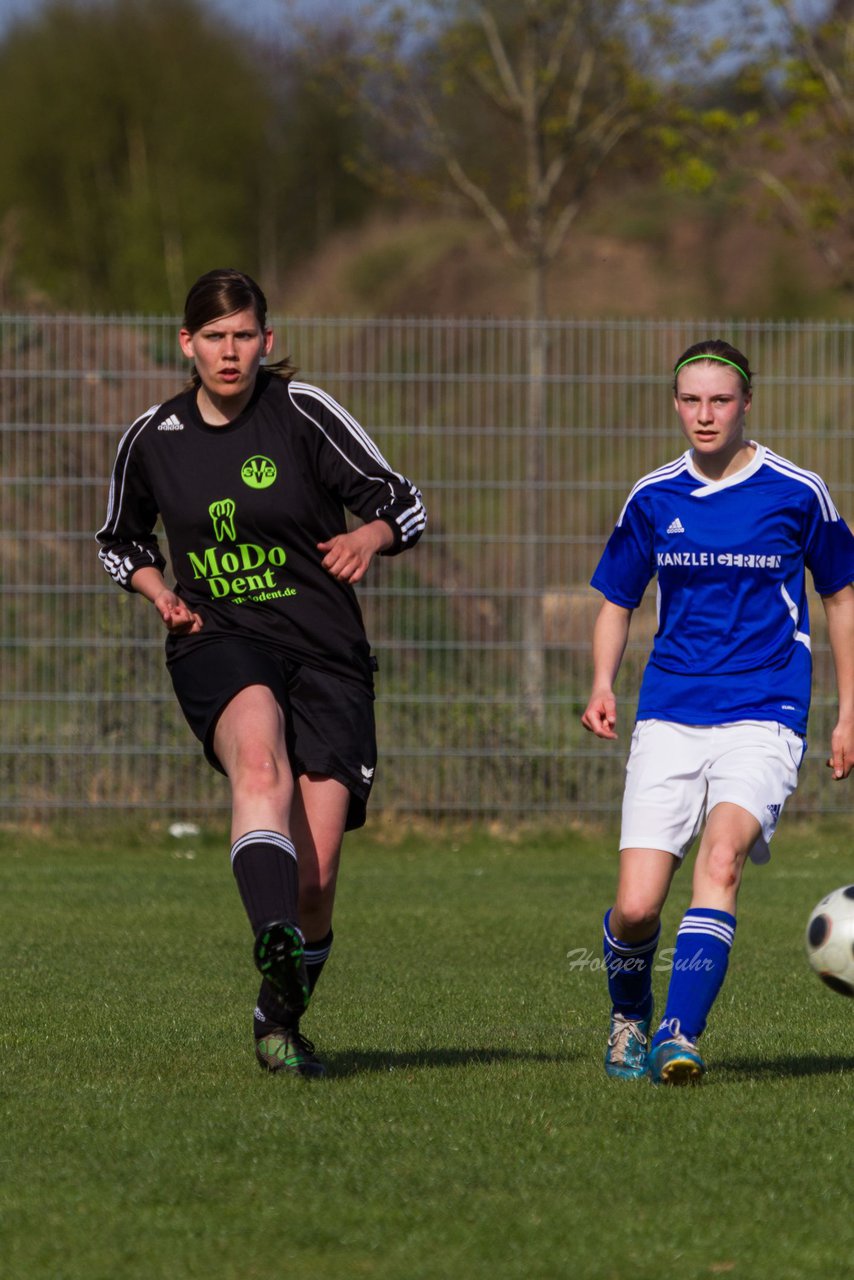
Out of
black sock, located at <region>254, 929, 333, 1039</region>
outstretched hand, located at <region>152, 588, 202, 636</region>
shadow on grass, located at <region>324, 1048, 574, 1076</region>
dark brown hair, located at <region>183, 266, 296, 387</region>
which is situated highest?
dark brown hair, located at <region>183, 266, 296, 387</region>

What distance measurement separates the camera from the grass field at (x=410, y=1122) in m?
3.71

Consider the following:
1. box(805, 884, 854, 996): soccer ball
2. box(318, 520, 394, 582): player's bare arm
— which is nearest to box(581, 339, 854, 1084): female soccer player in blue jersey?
box(805, 884, 854, 996): soccer ball

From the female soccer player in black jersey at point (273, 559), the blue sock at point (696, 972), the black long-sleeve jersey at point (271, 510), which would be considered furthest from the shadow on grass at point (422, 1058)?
the black long-sleeve jersey at point (271, 510)

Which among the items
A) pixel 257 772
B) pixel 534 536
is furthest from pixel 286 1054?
pixel 534 536

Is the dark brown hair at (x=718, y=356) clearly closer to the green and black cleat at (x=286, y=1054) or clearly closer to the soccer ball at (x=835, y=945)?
the soccer ball at (x=835, y=945)

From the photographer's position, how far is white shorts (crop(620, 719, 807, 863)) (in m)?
5.36

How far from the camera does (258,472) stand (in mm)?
5445

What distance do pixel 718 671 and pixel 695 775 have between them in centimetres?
30

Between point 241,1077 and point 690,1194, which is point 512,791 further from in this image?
point 690,1194

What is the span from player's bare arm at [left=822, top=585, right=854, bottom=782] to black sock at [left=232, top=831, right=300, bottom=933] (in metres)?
1.56

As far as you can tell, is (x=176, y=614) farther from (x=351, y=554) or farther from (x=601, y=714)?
(x=601, y=714)

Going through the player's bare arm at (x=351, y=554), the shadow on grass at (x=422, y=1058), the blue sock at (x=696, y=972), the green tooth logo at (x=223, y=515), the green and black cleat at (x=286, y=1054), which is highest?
the green tooth logo at (x=223, y=515)

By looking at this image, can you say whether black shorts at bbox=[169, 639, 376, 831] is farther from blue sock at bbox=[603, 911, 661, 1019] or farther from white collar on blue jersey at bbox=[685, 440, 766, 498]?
white collar on blue jersey at bbox=[685, 440, 766, 498]

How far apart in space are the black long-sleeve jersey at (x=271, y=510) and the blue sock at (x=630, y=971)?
3.53 ft
